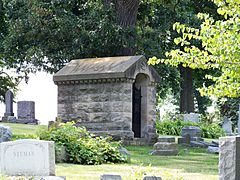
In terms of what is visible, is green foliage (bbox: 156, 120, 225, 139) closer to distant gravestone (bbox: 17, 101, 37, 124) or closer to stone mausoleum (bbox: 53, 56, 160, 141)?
distant gravestone (bbox: 17, 101, 37, 124)

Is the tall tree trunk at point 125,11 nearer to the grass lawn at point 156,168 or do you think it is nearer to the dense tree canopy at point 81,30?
the dense tree canopy at point 81,30

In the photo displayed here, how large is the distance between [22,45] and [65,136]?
17.8 m

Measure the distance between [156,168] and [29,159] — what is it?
9.31ft

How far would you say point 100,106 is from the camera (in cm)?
2056

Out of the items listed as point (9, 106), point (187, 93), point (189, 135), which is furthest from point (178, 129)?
point (9, 106)

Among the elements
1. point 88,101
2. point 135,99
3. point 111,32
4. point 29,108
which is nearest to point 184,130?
point 135,99

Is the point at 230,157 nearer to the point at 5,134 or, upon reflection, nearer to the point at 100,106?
the point at 5,134

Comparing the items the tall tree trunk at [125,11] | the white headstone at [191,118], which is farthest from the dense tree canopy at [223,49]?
the white headstone at [191,118]

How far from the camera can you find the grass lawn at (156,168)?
10312mm

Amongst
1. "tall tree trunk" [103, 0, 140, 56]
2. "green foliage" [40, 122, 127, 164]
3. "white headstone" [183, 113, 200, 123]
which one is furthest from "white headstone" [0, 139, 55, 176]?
"white headstone" [183, 113, 200, 123]

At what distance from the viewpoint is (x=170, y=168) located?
1330cm

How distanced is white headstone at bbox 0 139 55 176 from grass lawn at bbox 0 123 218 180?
0.54m

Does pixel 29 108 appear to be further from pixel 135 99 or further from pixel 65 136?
pixel 65 136

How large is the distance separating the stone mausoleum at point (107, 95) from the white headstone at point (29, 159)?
9.14 m
